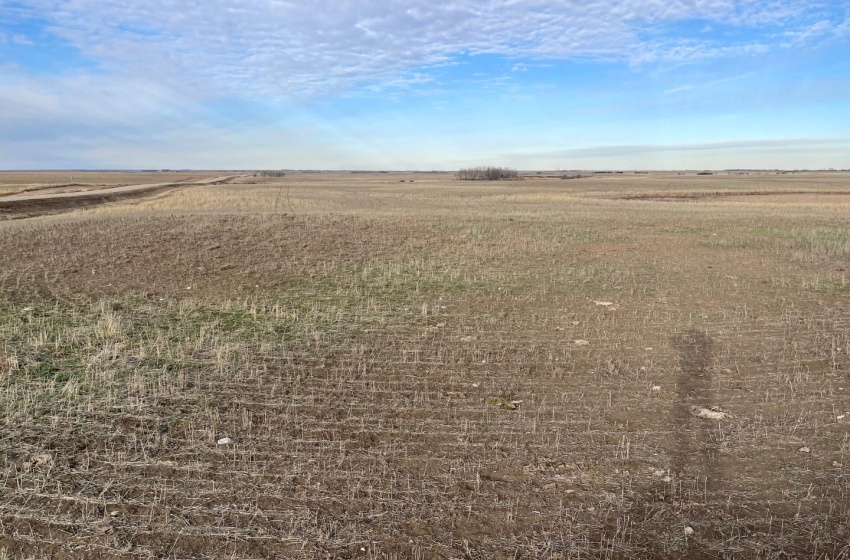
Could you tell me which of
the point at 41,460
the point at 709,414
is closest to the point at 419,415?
the point at 709,414

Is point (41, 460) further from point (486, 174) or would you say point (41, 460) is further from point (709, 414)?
point (486, 174)

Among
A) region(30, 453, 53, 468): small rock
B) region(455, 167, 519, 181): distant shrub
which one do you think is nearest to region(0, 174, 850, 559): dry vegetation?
region(30, 453, 53, 468): small rock

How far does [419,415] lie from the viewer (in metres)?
6.46

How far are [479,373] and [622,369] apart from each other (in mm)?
2042

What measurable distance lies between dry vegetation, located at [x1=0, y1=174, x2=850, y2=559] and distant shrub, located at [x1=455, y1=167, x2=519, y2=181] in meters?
118

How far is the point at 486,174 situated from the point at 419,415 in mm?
128494

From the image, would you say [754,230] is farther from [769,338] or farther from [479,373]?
[479,373]

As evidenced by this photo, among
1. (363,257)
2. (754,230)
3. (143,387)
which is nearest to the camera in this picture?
(143,387)

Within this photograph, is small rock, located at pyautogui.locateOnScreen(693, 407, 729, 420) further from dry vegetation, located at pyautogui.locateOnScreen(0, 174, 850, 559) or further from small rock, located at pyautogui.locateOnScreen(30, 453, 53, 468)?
small rock, located at pyautogui.locateOnScreen(30, 453, 53, 468)

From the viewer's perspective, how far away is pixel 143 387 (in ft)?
22.7

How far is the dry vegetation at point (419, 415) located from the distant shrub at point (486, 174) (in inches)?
4664

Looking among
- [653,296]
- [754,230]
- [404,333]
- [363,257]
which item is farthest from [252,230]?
[754,230]

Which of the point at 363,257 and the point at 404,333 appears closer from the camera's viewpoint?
the point at 404,333

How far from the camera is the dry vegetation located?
14.2 feet
